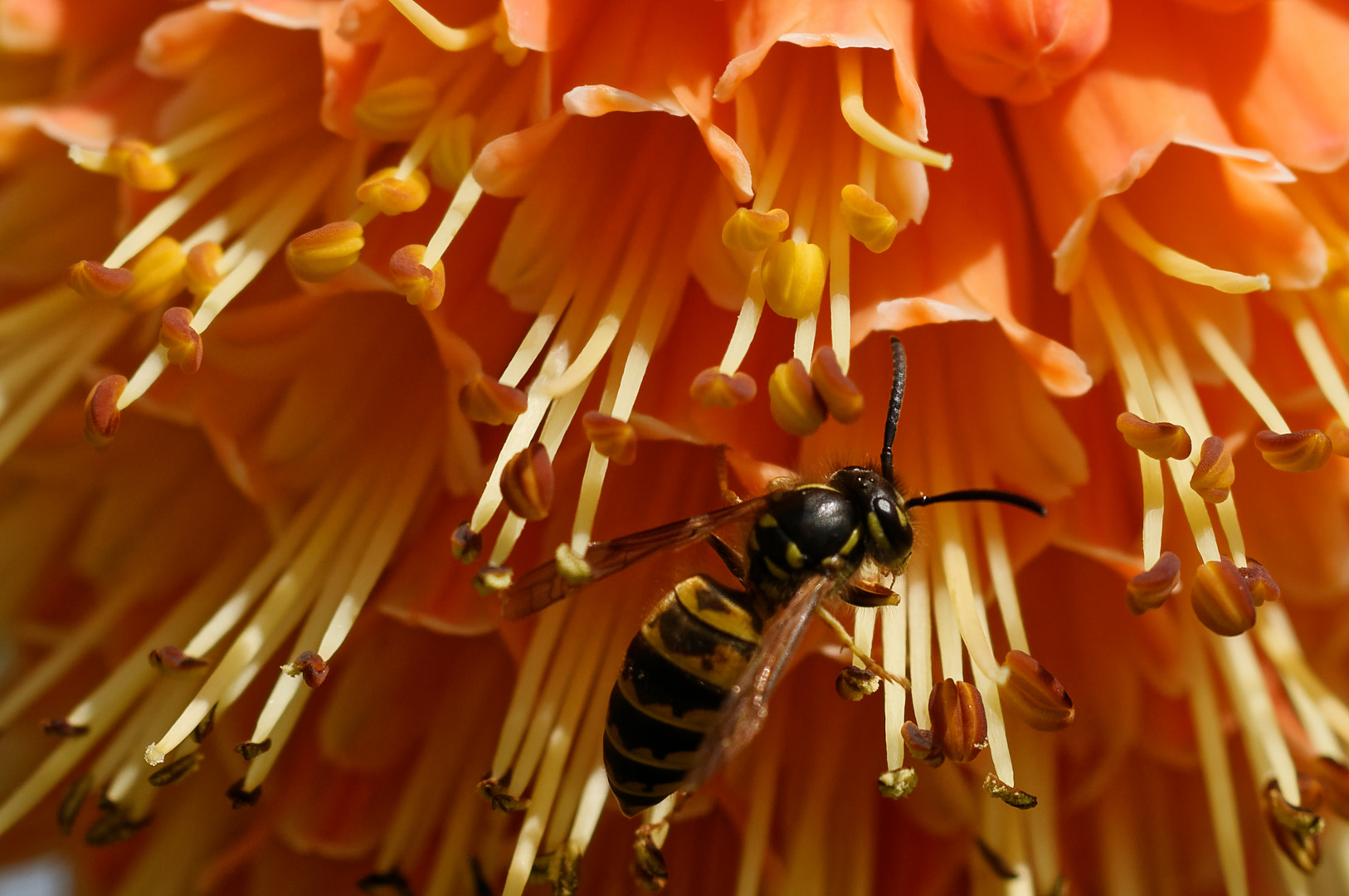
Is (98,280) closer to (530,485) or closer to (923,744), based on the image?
(530,485)

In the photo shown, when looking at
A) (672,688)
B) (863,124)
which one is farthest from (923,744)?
(863,124)

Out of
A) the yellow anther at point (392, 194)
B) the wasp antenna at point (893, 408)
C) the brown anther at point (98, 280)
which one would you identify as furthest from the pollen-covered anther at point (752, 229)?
the brown anther at point (98, 280)

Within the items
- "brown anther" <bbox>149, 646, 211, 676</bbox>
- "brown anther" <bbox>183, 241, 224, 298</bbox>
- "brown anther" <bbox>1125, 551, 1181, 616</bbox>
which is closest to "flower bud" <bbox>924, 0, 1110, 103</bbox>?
"brown anther" <bbox>1125, 551, 1181, 616</bbox>

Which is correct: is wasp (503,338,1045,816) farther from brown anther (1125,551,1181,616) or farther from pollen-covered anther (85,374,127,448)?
pollen-covered anther (85,374,127,448)

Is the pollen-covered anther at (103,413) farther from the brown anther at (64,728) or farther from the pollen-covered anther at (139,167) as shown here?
the brown anther at (64,728)

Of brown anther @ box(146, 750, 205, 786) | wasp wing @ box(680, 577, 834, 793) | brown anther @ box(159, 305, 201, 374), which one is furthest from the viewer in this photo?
brown anther @ box(146, 750, 205, 786)
